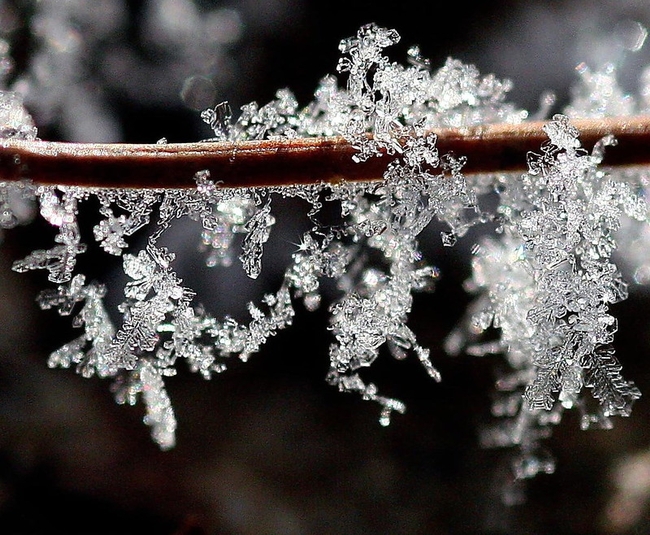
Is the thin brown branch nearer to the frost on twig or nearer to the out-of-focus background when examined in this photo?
the frost on twig

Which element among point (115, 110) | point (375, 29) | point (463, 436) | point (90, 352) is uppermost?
point (115, 110)

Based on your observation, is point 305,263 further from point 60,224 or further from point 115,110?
point 115,110

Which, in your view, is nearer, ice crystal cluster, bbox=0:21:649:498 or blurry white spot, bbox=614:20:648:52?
ice crystal cluster, bbox=0:21:649:498

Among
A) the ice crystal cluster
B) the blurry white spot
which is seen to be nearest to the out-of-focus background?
the blurry white spot

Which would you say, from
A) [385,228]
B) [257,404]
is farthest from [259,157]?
A: [257,404]

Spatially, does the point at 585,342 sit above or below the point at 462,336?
below

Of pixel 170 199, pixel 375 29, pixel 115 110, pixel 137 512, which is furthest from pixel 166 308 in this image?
pixel 137 512
